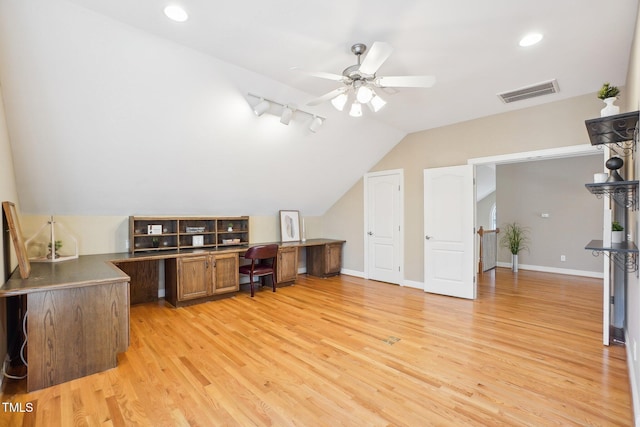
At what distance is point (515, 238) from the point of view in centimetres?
693

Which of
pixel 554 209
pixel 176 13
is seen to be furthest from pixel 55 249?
pixel 554 209

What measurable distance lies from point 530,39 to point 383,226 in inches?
143

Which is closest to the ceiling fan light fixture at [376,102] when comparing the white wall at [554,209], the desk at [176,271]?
the desk at [176,271]

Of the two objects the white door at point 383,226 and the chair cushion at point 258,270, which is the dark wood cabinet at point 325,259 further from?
the chair cushion at point 258,270

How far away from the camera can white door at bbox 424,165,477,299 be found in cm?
457

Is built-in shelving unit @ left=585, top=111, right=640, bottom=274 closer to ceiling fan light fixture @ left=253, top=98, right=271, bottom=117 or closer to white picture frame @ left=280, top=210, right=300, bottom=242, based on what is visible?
ceiling fan light fixture @ left=253, top=98, right=271, bottom=117

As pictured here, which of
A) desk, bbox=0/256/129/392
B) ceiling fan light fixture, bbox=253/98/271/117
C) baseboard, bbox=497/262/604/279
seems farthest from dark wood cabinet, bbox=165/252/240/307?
baseboard, bbox=497/262/604/279

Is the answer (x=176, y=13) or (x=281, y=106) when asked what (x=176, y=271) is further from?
(x=176, y=13)

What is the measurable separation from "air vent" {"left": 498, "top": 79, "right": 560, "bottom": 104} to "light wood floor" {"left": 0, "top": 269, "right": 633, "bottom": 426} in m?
2.72

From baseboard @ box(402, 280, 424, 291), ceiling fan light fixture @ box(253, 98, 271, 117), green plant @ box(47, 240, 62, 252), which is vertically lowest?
baseboard @ box(402, 280, 424, 291)

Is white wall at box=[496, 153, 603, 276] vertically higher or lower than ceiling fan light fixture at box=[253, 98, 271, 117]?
lower

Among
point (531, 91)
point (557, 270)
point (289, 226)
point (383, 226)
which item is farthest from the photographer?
point (557, 270)

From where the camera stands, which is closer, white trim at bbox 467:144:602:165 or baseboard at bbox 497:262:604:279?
white trim at bbox 467:144:602:165

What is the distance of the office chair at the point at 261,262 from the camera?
15.4 feet
